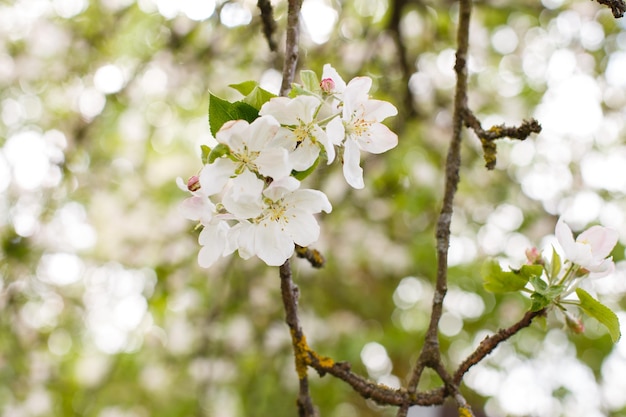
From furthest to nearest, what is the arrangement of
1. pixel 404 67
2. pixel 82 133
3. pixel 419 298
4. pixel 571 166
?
pixel 419 298
pixel 571 166
pixel 82 133
pixel 404 67

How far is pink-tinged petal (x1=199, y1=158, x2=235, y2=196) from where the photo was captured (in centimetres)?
80

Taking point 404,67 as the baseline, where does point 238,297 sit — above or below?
below

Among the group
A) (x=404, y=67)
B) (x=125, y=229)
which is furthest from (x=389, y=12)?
(x=125, y=229)

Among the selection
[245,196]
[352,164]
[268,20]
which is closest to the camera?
[245,196]

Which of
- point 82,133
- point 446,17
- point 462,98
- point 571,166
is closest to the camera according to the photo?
point 462,98

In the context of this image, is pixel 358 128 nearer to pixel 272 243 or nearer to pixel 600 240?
pixel 272 243

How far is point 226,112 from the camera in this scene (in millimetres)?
858

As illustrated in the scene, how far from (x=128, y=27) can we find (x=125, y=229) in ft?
4.01

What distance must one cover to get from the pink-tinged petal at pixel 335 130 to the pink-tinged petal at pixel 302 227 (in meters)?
0.10

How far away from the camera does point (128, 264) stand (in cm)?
371

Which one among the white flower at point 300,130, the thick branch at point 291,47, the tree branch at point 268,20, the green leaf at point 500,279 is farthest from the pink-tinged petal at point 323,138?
the tree branch at point 268,20

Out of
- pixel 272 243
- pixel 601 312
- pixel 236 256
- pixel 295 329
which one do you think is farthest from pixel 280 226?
pixel 236 256

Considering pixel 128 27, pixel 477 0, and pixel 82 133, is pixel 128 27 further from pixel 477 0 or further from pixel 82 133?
pixel 477 0

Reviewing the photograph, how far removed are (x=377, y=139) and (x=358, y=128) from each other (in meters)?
0.05
